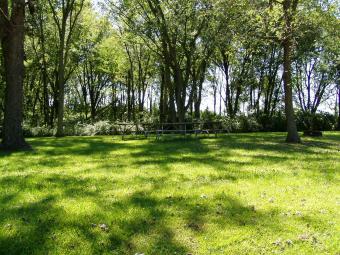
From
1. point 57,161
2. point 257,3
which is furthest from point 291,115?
point 57,161

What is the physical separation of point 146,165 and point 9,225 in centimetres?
473

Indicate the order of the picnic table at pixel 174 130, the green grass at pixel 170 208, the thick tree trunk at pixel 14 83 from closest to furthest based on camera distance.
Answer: the green grass at pixel 170 208, the thick tree trunk at pixel 14 83, the picnic table at pixel 174 130

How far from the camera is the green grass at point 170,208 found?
4.30m

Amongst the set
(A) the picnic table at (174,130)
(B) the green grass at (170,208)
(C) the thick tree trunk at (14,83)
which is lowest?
(B) the green grass at (170,208)

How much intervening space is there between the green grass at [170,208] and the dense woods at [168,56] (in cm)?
681

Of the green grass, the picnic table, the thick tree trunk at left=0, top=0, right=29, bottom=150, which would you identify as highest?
the thick tree trunk at left=0, top=0, right=29, bottom=150

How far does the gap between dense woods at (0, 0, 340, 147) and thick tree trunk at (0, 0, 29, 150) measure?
3cm

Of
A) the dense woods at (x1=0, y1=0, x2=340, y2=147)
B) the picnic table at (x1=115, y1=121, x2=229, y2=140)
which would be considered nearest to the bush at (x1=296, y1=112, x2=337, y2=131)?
the dense woods at (x1=0, y1=0, x2=340, y2=147)

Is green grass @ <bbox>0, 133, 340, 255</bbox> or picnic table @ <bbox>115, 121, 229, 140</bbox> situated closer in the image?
green grass @ <bbox>0, 133, 340, 255</bbox>

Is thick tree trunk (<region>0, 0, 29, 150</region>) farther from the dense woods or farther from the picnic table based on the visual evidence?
the picnic table

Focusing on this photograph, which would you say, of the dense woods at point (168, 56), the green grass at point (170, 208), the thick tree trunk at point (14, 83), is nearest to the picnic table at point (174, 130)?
the dense woods at point (168, 56)

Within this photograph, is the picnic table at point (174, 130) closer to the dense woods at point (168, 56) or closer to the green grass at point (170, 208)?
the dense woods at point (168, 56)

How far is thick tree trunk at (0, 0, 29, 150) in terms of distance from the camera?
12.6 m

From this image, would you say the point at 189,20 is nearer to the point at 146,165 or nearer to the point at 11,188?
the point at 146,165
